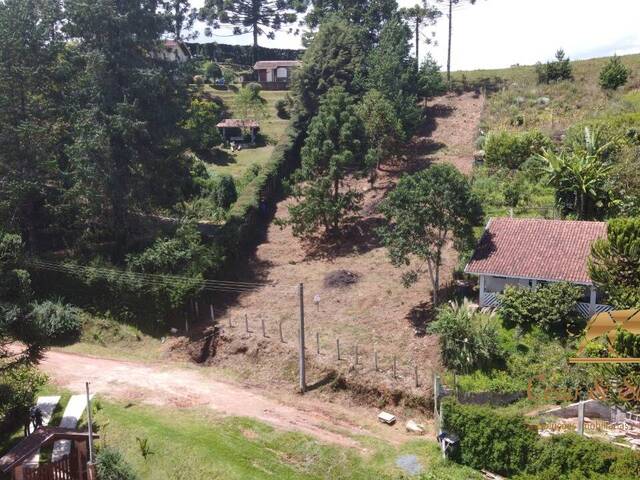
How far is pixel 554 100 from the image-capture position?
54812 millimetres

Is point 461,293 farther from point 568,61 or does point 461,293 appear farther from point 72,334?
point 568,61

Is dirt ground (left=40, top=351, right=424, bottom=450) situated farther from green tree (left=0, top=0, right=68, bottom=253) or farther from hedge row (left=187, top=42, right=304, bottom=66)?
hedge row (left=187, top=42, right=304, bottom=66)

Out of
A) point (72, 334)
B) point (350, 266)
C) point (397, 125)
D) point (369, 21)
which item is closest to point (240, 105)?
point (369, 21)

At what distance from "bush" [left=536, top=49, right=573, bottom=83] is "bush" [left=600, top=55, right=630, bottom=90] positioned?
4.99 metres

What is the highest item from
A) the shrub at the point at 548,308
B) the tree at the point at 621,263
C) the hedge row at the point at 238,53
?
the hedge row at the point at 238,53

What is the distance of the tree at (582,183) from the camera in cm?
3133

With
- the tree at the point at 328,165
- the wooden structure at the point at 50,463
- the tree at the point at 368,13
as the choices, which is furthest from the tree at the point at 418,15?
the wooden structure at the point at 50,463

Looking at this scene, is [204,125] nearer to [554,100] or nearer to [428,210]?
[428,210]

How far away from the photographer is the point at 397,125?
42844mm

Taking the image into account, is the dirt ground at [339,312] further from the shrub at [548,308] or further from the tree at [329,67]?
the tree at [329,67]

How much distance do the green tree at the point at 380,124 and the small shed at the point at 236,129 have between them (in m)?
17.5

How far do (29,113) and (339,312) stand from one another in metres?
22.1

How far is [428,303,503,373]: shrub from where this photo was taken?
24328 millimetres

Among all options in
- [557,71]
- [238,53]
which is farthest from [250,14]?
[557,71]
